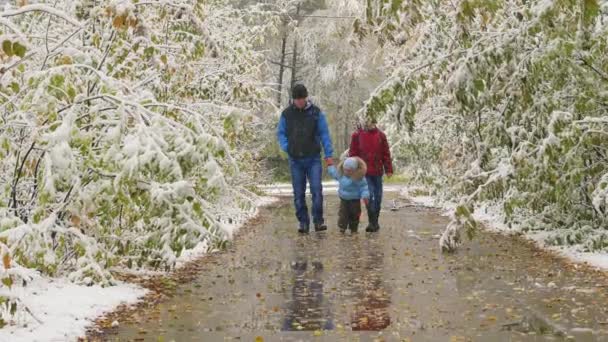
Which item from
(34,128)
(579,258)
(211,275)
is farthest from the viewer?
(579,258)

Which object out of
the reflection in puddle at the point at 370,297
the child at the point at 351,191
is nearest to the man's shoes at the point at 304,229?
the child at the point at 351,191

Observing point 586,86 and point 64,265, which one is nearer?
point 64,265

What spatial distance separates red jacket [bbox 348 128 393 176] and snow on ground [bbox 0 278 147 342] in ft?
21.6

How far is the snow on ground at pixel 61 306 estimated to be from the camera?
5.95 meters

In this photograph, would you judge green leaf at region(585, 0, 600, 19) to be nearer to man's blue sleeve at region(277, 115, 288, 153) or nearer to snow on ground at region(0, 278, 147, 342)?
snow on ground at region(0, 278, 147, 342)

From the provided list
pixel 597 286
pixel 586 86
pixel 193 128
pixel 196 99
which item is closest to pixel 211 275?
pixel 193 128

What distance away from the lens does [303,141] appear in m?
13.3

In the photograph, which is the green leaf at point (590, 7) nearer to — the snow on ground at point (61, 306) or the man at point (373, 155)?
the snow on ground at point (61, 306)

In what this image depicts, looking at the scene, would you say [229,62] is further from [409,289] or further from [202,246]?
[409,289]

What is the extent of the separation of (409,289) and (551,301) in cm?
134

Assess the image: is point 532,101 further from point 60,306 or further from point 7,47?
point 7,47

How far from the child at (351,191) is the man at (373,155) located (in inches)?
14.5

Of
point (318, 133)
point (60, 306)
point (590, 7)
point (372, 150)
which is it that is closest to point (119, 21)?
point (60, 306)

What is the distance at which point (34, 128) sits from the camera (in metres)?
6.93
